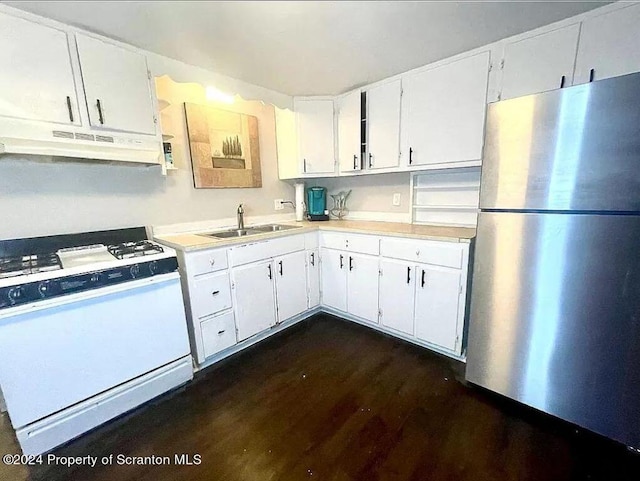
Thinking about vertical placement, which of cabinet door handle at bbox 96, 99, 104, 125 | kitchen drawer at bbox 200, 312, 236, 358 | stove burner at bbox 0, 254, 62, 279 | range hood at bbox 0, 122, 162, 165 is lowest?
kitchen drawer at bbox 200, 312, 236, 358

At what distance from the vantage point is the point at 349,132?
2.55m

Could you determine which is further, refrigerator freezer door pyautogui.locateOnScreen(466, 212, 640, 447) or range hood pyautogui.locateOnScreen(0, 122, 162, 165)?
range hood pyautogui.locateOnScreen(0, 122, 162, 165)

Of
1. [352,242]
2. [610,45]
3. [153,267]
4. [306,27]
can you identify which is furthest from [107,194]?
[610,45]

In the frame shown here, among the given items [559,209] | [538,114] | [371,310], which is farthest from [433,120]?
[371,310]

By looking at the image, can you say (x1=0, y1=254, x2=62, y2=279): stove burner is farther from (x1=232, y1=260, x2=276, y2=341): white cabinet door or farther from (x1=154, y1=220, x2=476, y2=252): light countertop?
(x1=232, y1=260, x2=276, y2=341): white cabinet door

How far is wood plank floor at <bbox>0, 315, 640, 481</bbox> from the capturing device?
124 cm

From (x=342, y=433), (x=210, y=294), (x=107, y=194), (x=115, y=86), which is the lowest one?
(x=342, y=433)

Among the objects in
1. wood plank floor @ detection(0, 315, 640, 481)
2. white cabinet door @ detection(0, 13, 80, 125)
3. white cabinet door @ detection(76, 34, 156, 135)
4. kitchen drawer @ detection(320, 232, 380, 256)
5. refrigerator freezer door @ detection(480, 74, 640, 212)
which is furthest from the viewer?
kitchen drawer @ detection(320, 232, 380, 256)

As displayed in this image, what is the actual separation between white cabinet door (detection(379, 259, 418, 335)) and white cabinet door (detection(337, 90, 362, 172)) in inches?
38.0

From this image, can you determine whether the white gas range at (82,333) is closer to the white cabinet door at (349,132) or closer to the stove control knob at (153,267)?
the stove control knob at (153,267)

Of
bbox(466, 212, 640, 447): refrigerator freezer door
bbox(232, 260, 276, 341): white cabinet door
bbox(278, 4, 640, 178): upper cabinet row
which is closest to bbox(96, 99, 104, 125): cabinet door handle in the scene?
bbox(232, 260, 276, 341): white cabinet door

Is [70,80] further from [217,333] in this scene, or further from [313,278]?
[313,278]

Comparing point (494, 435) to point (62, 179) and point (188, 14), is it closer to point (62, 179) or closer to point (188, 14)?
point (188, 14)

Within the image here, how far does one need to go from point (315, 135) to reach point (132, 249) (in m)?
1.79
